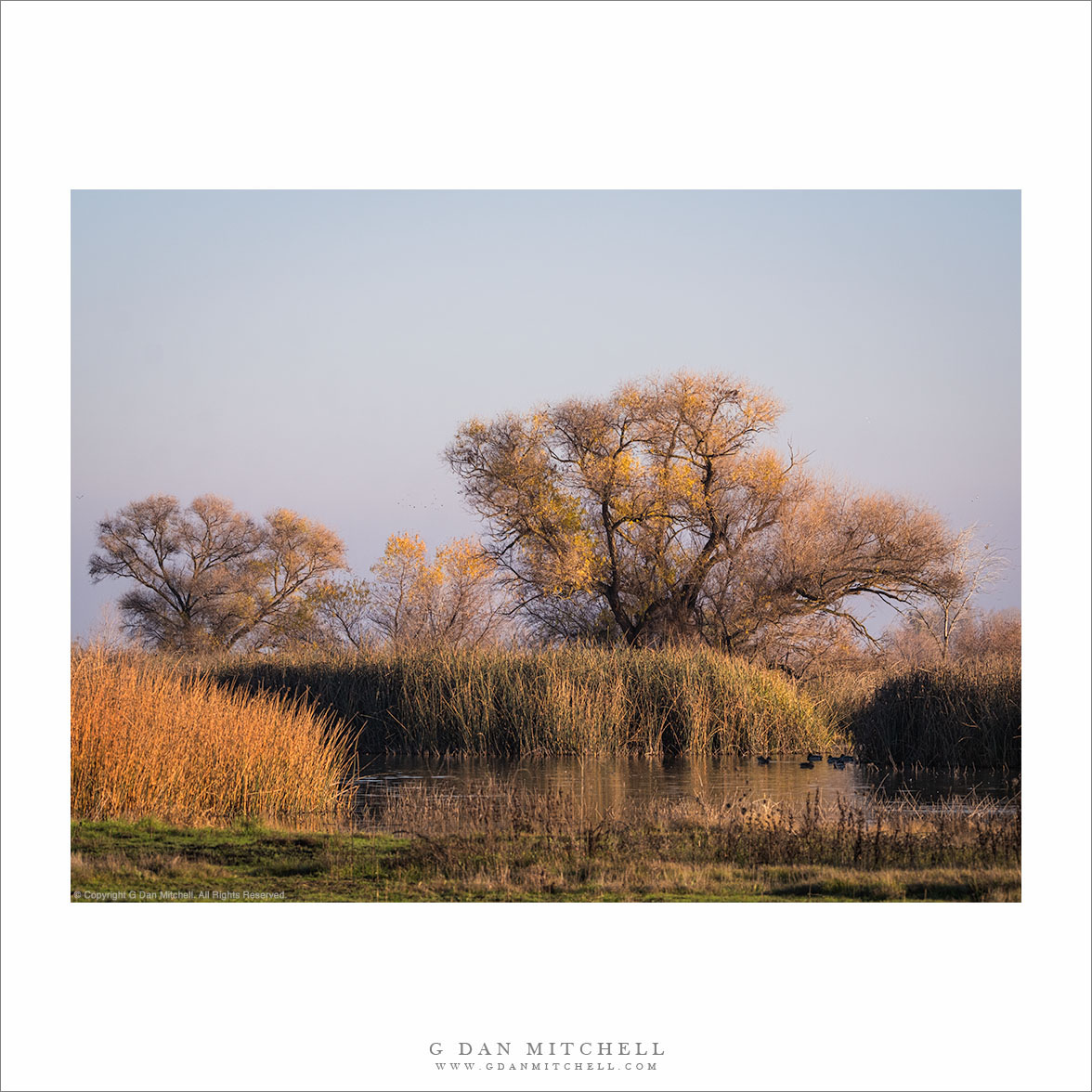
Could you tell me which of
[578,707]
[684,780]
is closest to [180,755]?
[684,780]

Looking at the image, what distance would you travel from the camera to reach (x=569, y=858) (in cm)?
998

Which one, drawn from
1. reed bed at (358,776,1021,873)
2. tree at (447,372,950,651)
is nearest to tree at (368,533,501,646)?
tree at (447,372,950,651)

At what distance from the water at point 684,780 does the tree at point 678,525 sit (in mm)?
12907

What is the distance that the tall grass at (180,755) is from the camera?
12.2 metres

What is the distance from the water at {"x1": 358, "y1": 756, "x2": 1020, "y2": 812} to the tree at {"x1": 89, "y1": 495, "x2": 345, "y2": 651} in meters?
30.5

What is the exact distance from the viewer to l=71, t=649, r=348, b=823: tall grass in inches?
480

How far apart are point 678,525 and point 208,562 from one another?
78.6 ft

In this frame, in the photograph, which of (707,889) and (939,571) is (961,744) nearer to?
(707,889)

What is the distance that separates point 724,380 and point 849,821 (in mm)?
24358

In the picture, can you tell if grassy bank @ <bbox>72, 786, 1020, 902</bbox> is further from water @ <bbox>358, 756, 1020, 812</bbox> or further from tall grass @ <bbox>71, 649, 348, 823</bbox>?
water @ <bbox>358, 756, 1020, 812</bbox>

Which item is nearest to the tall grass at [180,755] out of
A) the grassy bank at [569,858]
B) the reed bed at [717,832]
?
the grassy bank at [569,858]

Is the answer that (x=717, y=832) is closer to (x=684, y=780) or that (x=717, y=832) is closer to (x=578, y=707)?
(x=684, y=780)

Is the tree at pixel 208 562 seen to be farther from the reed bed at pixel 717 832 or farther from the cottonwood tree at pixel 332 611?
the reed bed at pixel 717 832
